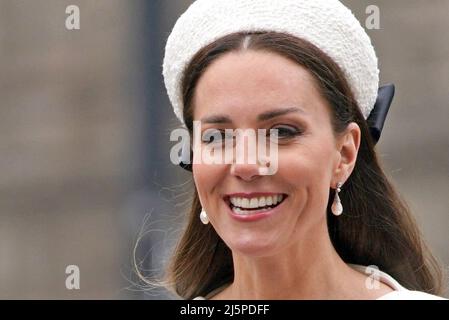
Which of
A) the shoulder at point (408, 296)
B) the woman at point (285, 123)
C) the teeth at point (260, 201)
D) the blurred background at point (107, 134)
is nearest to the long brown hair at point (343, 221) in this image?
the woman at point (285, 123)

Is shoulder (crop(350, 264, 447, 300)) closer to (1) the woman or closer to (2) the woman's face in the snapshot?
(1) the woman

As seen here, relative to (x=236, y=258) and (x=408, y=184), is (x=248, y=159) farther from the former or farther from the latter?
(x=408, y=184)

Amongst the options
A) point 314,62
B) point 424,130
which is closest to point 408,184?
point 424,130

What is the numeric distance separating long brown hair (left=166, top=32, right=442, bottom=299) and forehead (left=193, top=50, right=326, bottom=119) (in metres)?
0.02

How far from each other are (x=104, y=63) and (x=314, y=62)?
4157 millimetres

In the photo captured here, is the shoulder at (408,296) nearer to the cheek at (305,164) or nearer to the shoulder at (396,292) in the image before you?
the shoulder at (396,292)

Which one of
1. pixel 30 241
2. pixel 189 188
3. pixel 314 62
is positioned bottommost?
pixel 30 241

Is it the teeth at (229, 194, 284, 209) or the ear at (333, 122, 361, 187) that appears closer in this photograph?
the teeth at (229, 194, 284, 209)

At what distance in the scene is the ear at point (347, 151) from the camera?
301 centimetres

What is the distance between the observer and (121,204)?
618 centimetres

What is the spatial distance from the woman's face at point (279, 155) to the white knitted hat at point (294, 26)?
8 cm

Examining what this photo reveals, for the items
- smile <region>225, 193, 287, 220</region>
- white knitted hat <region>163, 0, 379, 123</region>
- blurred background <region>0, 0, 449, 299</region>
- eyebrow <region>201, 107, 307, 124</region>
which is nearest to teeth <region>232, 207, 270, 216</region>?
smile <region>225, 193, 287, 220</region>

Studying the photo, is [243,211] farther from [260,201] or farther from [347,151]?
[347,151]

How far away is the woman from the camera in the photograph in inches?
113
